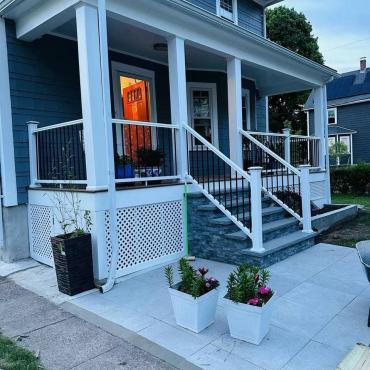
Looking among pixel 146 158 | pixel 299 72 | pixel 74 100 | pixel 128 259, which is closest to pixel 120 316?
pixel 128 259

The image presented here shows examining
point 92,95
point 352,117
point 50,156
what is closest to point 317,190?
point 50,156

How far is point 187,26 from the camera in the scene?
530 cm

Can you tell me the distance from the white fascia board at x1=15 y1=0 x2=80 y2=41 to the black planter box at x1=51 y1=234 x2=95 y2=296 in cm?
270

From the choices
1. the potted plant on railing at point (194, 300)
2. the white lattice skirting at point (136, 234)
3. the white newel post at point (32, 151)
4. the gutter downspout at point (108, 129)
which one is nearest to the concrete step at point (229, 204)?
the white lattice skirting at point (136, 234)

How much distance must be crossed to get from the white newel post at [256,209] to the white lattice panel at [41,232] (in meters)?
2.74

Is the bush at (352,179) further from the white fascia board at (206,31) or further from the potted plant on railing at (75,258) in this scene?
the potted plant on railing at (75,258)

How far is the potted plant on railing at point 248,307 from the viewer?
2688 mm

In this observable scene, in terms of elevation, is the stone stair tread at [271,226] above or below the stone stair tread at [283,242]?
above

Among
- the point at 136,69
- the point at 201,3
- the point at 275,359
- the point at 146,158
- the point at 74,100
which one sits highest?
the point at 201,3

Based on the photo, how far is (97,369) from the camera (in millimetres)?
2482

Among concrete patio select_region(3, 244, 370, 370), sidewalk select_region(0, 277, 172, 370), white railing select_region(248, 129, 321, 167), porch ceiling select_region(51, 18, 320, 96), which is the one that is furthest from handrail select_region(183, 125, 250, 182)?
white railing select_region(248, 129, 321, 167)

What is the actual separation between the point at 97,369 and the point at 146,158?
3488 millimetres

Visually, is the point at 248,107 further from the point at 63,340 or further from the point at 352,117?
the point at 352,117

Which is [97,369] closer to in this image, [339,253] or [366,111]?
[339,253]
